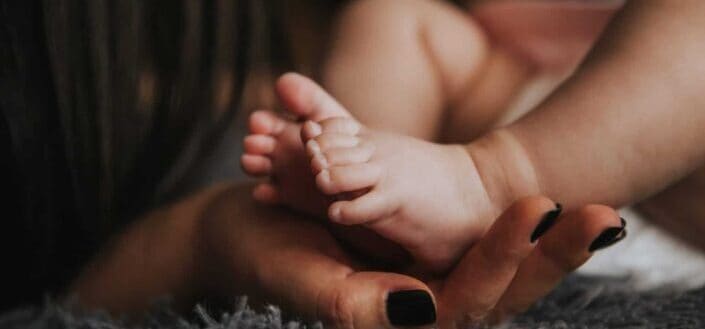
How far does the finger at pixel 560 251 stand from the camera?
495mm

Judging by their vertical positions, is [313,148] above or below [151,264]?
above

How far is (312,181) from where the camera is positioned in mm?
568

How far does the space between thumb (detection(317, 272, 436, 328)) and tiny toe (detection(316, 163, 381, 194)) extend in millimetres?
51

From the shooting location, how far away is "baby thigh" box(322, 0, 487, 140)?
70cm

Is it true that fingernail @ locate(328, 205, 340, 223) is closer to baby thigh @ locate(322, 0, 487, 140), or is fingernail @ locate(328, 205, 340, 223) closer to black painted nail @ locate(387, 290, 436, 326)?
black painted nail @ locate(387, 290, 436, 326)

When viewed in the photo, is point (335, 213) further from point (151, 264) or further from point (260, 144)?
point (151, 264)

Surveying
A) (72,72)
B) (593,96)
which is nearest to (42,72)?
(72,72)

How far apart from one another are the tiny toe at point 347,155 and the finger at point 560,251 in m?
0.10

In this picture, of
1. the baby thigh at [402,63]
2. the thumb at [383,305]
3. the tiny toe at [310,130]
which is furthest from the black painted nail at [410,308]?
the baby thigh at [402,63]

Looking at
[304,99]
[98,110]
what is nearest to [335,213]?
[304,99]

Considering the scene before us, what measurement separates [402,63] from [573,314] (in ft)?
0.73

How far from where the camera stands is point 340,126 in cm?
54

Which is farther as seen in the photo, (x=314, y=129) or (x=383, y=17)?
(x=383, y=17)

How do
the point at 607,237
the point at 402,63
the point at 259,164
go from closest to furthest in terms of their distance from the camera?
the point at 607,237, the point at 259,164, the point at 402,63
